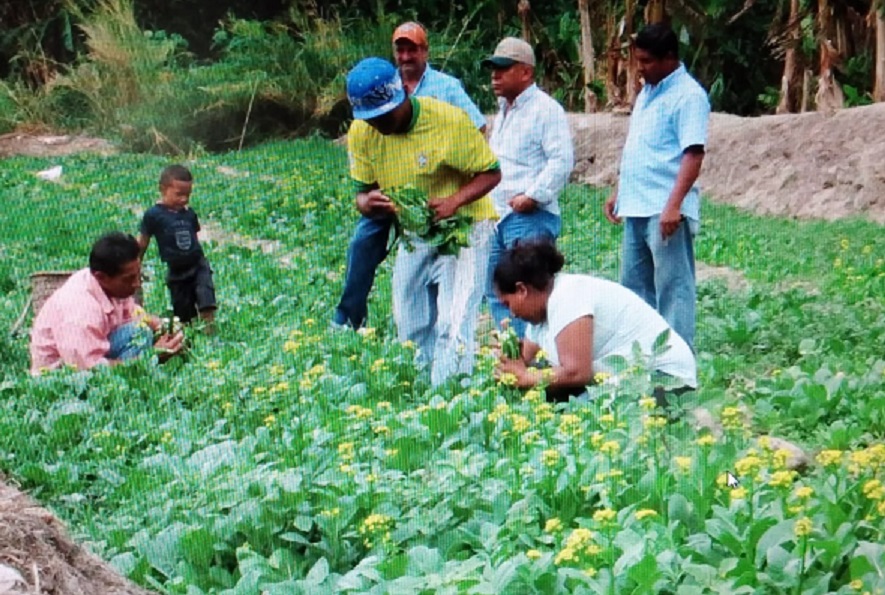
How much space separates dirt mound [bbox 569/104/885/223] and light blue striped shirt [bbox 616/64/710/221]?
5.14 m

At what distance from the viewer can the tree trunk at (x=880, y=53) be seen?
10.7 m

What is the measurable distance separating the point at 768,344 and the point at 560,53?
23.3 ft

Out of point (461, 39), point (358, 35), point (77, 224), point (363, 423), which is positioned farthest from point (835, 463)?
point (461, 39)

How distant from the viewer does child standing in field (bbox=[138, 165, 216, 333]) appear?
218 inches

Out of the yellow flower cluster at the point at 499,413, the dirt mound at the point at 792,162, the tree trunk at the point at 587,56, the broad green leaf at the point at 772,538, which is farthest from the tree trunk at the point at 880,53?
the broad green leaf at the point at 772,538

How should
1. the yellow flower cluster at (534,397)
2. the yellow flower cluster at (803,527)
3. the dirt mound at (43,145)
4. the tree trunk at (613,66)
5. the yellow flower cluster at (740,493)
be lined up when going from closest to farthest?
1. the yellow flower cluster at (803,527)
2. the yellow flower cluster at (740,493)
3. the yellow flower cluster at (534,397)
4. the dirt mound at (43,145)
5. the tree trunk at (613,66)

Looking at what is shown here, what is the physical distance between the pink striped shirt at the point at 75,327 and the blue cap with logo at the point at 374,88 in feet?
3.97

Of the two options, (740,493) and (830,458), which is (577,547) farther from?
(830,458)

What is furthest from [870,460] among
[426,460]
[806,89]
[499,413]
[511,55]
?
[806,89]

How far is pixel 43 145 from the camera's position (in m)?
6.45

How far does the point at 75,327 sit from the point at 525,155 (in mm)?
1772

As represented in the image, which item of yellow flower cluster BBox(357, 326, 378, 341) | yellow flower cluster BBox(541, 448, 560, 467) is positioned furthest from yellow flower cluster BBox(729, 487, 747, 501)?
yellow flower cluster BBox(357, 326, 378, 341)

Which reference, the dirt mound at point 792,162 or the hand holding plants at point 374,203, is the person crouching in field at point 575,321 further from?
the dirt mound at point 792,162

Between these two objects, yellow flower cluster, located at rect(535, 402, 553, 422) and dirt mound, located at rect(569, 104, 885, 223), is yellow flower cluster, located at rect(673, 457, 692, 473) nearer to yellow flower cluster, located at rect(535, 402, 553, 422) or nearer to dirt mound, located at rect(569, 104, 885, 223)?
yellow flower cluster, located at rect(535, 402, 553, 422)
